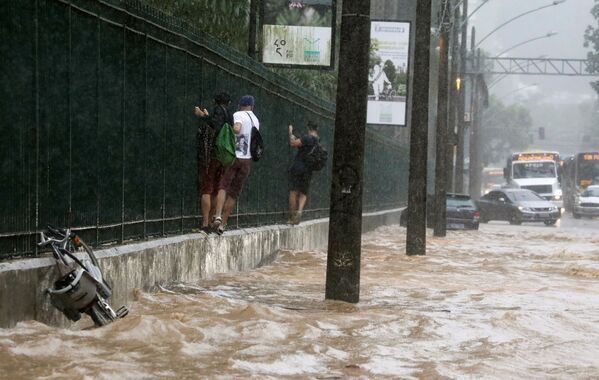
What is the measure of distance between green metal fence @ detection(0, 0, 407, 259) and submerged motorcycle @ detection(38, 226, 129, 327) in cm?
30

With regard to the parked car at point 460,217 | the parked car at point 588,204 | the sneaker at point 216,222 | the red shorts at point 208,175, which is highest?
the red shorts at point 208,175

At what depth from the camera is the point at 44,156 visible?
9.62 m

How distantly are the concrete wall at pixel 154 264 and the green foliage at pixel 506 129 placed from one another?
14699 cm

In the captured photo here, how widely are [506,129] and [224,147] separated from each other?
523 ft

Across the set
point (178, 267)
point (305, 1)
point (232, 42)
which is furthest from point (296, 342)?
point (232, 42)

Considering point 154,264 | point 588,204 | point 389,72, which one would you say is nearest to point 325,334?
point 154,264

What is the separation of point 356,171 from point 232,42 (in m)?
19.1

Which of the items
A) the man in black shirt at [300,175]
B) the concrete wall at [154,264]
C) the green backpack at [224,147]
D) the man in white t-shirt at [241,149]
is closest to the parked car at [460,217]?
the concrete wall at [154,264]

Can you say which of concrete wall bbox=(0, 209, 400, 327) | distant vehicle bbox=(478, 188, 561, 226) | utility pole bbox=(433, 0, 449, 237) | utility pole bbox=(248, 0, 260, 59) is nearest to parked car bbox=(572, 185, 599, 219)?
distant vehicle bbox=(478, 188, 561, 226)

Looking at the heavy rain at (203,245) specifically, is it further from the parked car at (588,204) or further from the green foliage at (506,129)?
the green foliage at (506,129)

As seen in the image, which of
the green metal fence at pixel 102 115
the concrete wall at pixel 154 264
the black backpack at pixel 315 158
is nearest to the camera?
the concrete wall at pixel 154 264

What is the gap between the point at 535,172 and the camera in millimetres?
71438

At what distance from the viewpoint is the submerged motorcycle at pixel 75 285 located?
8477 millimetres

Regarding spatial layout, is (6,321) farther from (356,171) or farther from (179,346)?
(356,171)
